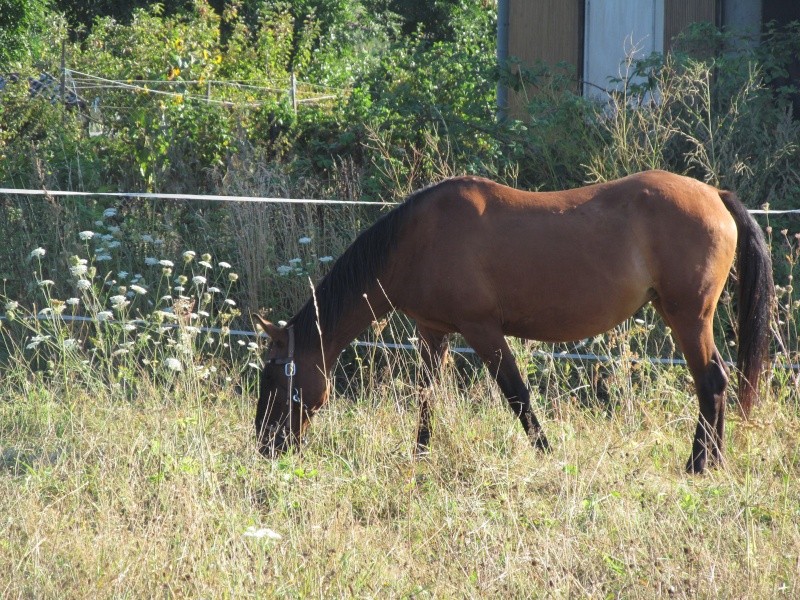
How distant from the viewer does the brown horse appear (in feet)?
15.9

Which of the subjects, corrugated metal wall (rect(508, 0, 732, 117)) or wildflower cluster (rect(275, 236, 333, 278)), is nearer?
wildflower cluster (rect(275, 236, 333, 278))

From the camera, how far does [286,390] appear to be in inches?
193

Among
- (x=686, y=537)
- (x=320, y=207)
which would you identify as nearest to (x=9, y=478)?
(x=686, y=537)

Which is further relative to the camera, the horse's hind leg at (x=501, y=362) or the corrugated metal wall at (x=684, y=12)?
the corrugated metal wall at (x=684, y=12)

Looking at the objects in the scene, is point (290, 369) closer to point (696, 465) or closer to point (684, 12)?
point (696, 465)

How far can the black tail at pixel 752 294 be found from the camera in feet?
16.5

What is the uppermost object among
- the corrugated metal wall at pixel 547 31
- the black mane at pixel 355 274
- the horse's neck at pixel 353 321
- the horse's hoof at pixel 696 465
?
the corrugated metal wall at pixel 547 31

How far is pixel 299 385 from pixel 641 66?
4618 mm

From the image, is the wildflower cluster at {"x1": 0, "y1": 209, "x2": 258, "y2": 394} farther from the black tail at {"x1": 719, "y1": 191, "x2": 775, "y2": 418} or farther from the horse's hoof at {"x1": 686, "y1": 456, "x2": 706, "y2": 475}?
the black tail at {"x1": 719, "y1": 191, "x2": 775, "y2": 418}

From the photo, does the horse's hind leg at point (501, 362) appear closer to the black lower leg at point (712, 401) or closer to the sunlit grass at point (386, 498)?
the sunlit grass at point (386, 498)

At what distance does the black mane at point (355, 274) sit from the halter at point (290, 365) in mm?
47

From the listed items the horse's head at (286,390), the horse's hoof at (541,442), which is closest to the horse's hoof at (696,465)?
the horse's hoof at (541,442)

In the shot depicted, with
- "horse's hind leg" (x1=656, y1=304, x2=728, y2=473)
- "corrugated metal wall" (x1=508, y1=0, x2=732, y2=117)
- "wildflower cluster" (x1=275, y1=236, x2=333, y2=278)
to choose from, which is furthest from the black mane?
"corrugated metal wall" (x1=508, y1=0, x2=732, y2=117)

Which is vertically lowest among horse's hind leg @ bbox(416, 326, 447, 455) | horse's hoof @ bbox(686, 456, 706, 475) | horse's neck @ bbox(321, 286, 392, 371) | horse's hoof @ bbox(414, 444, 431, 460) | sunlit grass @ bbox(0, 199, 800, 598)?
horse's hoof @ bbox(686, 456, 706, 475)
